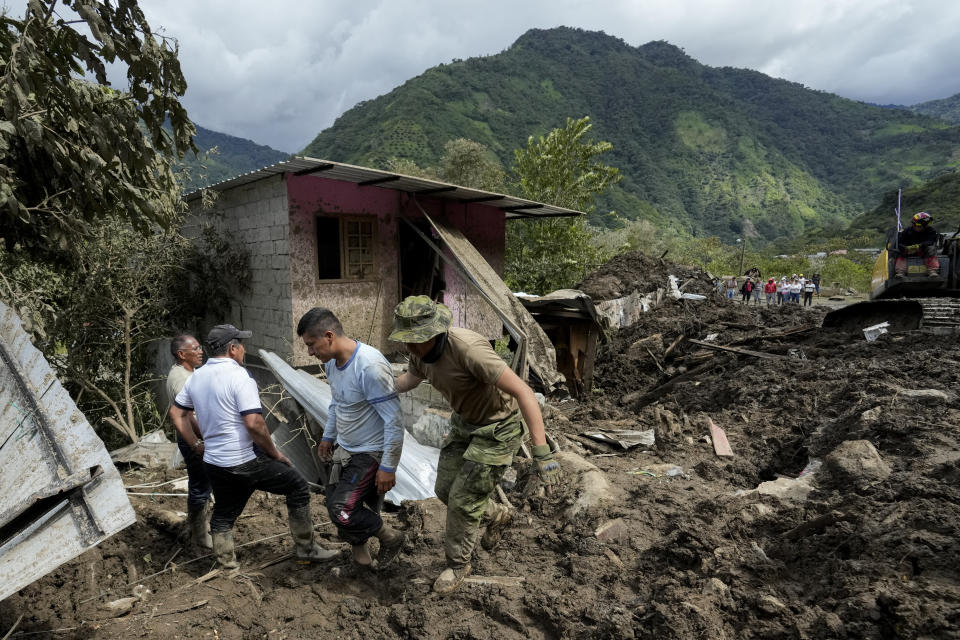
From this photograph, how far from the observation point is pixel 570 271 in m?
16.0

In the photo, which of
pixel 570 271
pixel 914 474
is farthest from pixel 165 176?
pixel 570 271

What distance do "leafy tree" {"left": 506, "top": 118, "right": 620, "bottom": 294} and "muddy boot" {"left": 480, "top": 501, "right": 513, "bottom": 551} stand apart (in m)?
13.4

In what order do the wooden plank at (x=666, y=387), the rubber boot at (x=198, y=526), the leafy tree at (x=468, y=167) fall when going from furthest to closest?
the leafy tree at (x=468, y=167), the wooden plank at (x=666, y=387), the rubber boot at (x=198, y=526)

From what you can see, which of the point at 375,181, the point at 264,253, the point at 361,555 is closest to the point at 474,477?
the point at 361,555

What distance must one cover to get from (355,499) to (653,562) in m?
1.76

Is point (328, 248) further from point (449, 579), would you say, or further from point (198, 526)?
point (449, 579)

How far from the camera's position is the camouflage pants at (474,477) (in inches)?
110

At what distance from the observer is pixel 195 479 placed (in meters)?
3.41

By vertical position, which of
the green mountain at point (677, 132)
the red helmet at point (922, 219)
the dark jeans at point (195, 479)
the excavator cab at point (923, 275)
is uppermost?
the green mountain at point (677, 132)

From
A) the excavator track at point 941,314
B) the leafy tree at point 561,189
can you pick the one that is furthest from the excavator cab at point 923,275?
the leafy tree at point 561,189

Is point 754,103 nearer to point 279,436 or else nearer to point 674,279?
point 674,279

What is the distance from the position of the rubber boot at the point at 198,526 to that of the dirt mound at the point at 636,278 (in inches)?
382

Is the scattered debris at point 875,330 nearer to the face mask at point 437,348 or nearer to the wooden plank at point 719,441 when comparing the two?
the wooden plank at point 719,441

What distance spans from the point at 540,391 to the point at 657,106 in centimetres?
12620
